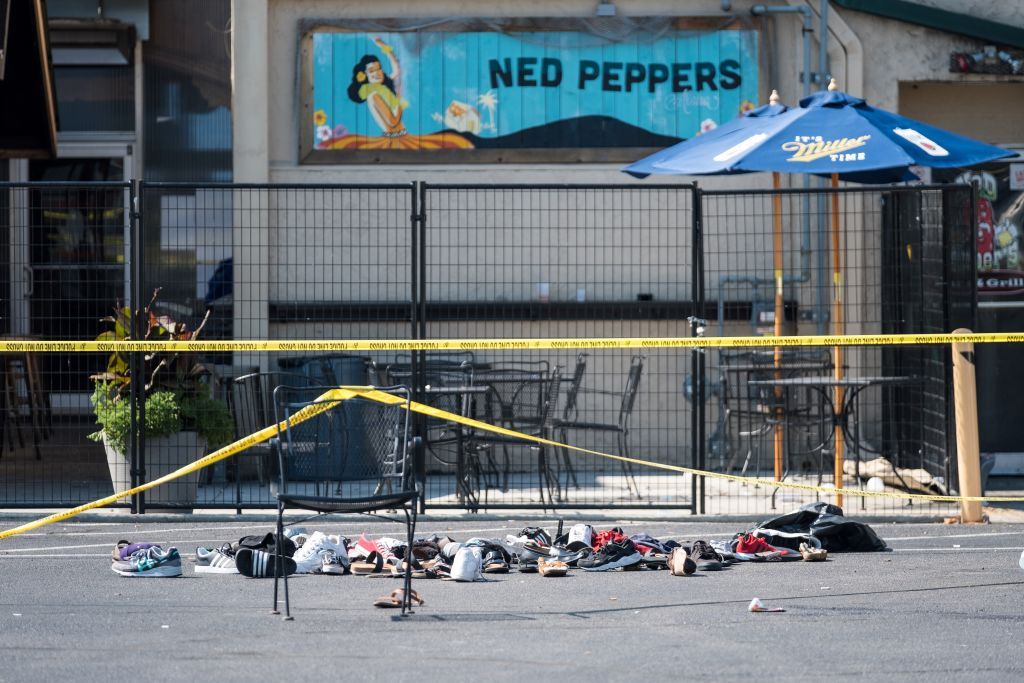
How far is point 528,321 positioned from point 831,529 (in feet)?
14.6

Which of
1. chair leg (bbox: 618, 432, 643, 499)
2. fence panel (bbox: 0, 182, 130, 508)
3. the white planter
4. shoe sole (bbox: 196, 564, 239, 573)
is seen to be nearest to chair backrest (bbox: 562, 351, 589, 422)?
chair leg (bbox: 618, 432, 643, 499)

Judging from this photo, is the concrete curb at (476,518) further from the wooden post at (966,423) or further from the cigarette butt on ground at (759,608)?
the cigarette butt on ground at (759,608)

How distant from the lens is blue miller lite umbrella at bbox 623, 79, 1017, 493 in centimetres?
1059

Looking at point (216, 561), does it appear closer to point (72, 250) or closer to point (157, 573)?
point (157, 573)

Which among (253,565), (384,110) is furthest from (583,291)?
(253,565)

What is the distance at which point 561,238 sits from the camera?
13766 millimetres

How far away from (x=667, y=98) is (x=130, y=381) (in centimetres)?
578

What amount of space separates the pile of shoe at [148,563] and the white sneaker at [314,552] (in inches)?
28.6

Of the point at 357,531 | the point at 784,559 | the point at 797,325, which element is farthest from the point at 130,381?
the point at 797,325

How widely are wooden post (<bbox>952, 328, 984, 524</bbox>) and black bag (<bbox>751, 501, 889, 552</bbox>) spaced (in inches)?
49.7

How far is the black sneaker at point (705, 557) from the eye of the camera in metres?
9.04

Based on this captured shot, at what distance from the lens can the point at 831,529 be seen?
972 cm

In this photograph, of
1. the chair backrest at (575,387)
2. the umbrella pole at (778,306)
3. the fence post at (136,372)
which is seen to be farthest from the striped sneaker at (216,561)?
the umbrella pole at (778,306)

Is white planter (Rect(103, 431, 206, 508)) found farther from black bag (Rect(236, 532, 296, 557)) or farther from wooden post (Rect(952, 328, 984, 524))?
wooden post (Rect(952, 328, 984, 524))
